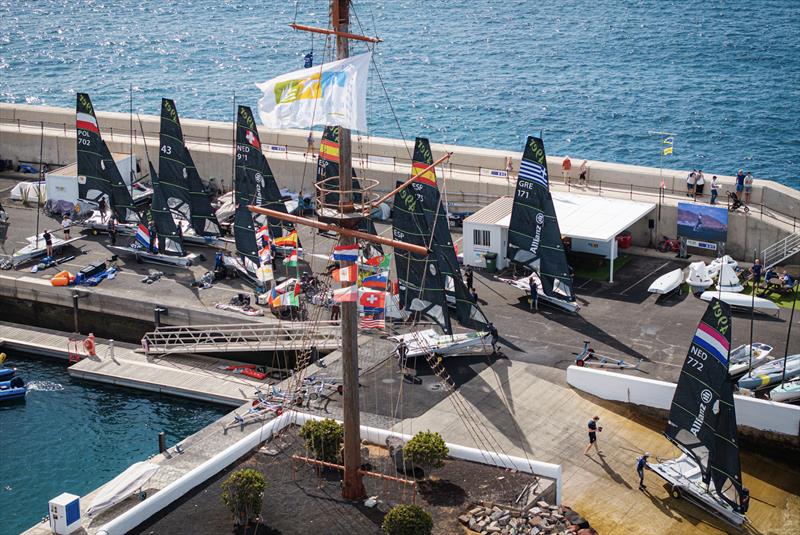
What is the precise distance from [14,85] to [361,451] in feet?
373

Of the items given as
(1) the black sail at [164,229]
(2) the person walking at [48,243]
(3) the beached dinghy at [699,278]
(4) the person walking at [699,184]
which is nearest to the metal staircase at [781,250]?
(3) the beached dinghy at [699,278]

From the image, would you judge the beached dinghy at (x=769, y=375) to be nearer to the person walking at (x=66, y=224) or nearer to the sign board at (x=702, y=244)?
the sign board at (x=702, y=244)

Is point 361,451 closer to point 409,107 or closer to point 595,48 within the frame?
point 409,107

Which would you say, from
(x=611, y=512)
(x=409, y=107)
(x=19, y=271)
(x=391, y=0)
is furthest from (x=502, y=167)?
(x=391, y=0)

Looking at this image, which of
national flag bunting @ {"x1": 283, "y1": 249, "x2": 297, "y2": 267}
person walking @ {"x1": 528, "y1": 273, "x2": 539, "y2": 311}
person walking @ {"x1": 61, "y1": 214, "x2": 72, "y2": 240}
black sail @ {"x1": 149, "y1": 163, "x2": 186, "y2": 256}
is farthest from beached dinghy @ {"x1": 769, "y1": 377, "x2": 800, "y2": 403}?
person walking @ {"x1": 61, "y1": 214, "x2": 72, "y2": 240}

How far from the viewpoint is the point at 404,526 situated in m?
36.0

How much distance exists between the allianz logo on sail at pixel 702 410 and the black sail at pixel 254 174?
101 feet

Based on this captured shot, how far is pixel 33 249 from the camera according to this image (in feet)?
229

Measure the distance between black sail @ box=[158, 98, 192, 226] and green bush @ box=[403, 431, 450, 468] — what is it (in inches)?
1361

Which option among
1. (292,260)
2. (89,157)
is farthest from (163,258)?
(292,260)

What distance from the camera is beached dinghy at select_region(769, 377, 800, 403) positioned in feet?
162

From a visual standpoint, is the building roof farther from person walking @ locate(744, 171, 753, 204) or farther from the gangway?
the gangway

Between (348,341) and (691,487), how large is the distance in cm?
1518

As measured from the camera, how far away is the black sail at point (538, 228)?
198 feet
